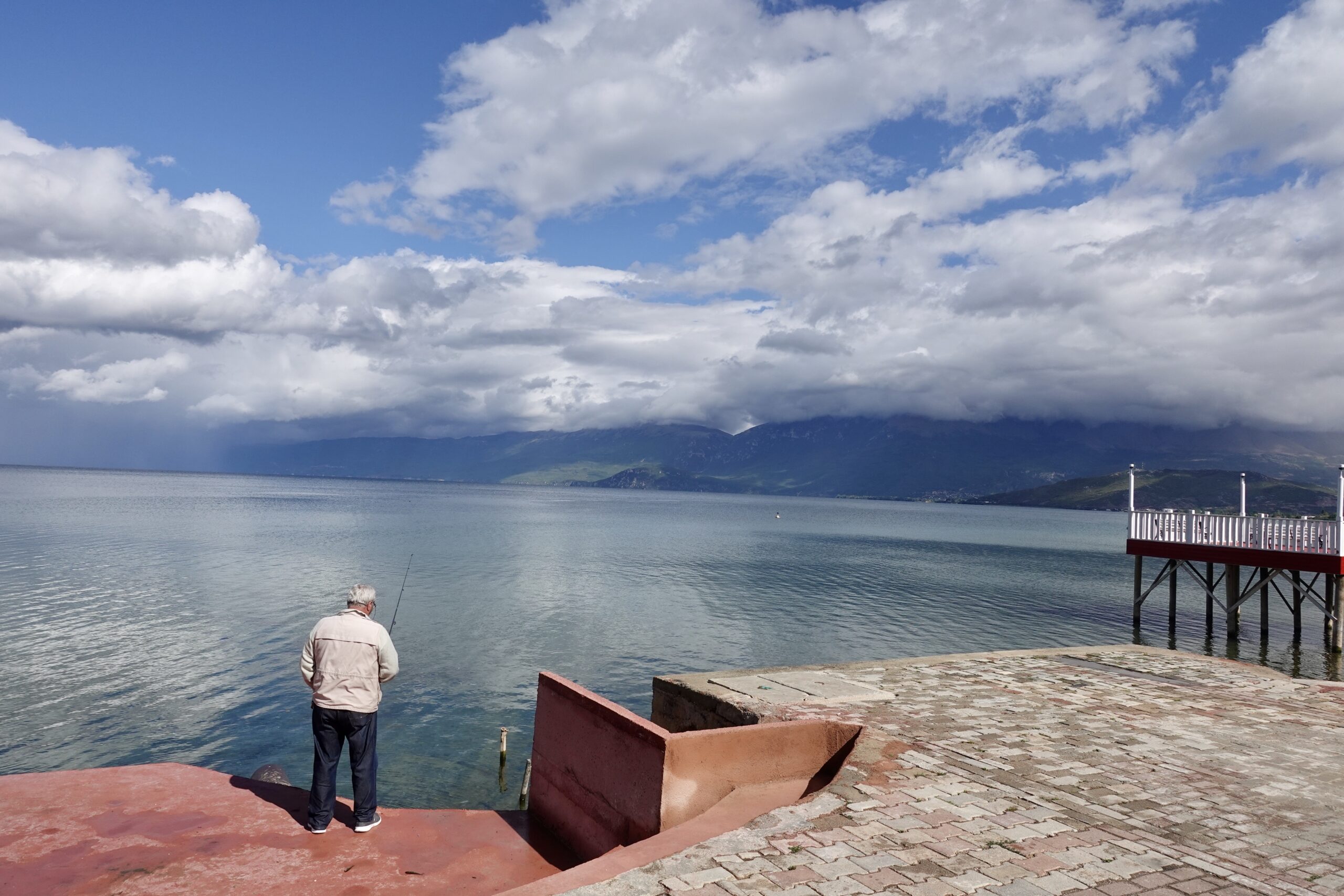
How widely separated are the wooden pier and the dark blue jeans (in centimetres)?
2391

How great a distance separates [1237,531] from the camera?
27.8 meters

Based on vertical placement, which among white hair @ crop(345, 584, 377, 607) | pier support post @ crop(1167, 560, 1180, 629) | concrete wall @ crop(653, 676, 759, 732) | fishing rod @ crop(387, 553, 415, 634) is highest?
white hair @ crop(345, 584, 377, 607)

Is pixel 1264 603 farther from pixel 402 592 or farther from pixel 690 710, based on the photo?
pixel 402 592

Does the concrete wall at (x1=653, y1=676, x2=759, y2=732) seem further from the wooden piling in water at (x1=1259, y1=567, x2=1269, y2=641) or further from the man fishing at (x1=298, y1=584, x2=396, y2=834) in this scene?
the wooden piling in water at (x1=1259, y1=567, x2=1269, y2=641)

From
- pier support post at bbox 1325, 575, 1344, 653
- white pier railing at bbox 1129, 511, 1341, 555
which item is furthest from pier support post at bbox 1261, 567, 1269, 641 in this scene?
white pier railing at bbox 1129, 511, 1341, 555

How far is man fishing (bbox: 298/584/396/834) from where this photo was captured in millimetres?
8086

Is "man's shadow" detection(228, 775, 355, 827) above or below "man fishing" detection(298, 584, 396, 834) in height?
below

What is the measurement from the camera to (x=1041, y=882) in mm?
5895

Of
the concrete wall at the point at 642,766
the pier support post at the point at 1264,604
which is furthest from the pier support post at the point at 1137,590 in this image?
the concrete wall at the point at 642,766

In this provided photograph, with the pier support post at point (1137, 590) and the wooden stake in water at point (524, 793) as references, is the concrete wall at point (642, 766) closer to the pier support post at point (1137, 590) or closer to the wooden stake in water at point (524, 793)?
the wooden stake in water at point (524, 793)

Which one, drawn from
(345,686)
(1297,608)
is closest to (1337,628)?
(1297,608)

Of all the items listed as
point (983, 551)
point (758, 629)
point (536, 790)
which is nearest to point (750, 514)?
point (983, 551)

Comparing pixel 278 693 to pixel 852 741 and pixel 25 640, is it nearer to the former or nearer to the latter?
pixel 25 640

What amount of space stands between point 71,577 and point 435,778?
34309 mm
